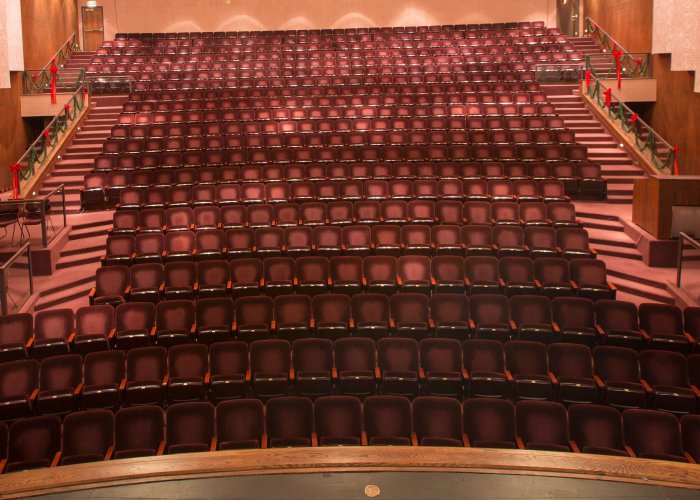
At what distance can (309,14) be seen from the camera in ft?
34.3

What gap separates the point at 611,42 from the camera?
8859 mm

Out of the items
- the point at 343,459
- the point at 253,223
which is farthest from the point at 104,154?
the point at 343,459

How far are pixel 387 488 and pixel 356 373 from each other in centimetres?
129

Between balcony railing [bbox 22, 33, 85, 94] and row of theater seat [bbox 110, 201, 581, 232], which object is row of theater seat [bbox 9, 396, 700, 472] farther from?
balcony railing [bbox 22, 33, 85, 94]

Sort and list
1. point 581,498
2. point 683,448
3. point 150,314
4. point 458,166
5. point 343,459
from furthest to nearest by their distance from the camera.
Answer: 1. point 458,166
2. point 150,314
3. point 683,448
4. point 343,459
5. point 581,498

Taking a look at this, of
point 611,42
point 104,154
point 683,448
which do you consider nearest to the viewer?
point 683,448

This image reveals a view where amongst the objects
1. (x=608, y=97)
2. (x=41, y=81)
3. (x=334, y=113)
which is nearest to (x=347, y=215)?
(x=334, y=113)

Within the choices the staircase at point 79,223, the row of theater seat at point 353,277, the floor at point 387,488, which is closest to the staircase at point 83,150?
the staircase at point 79,223

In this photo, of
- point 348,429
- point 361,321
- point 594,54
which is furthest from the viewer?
point 594,54

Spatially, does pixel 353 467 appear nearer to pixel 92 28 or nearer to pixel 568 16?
pixel 568 16

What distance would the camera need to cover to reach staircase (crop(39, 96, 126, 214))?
612cm

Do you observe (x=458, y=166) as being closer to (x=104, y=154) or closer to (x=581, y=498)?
(x=104, y=154)

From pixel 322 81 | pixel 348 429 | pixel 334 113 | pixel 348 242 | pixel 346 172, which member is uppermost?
pixel 322 81

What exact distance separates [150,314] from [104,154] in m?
2.81
